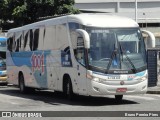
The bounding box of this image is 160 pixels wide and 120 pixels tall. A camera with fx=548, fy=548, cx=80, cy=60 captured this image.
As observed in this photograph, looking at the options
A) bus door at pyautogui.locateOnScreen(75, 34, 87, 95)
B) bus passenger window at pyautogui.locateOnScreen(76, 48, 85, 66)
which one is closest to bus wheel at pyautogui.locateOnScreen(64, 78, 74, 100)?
bus door at pyautogui.locateOnScreen(75, 34, 87, 95)

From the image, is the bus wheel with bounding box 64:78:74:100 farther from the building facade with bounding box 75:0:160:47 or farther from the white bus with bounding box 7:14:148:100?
the building facade with bounding box 75:0:160:47

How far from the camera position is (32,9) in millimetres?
43812

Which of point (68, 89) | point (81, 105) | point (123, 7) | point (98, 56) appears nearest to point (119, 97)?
point (68, 89)

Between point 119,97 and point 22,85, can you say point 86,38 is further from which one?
point 22,85

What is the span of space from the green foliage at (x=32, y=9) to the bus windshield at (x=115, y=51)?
24.1m

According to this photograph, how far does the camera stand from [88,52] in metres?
18.5

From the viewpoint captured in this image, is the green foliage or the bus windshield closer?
the bus windshield

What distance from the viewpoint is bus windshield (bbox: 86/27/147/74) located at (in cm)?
1853

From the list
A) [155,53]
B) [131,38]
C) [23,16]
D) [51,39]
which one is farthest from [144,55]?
[23,16]

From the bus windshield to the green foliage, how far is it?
950 inches

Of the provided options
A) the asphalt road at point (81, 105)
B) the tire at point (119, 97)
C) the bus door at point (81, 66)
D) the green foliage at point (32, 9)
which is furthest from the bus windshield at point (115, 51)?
the green foliage at point (32, 9)

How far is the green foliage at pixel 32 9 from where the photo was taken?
42906mm

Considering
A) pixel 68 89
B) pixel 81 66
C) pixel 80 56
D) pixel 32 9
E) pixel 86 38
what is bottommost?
pixel 68 89

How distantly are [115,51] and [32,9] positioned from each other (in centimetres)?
2588
